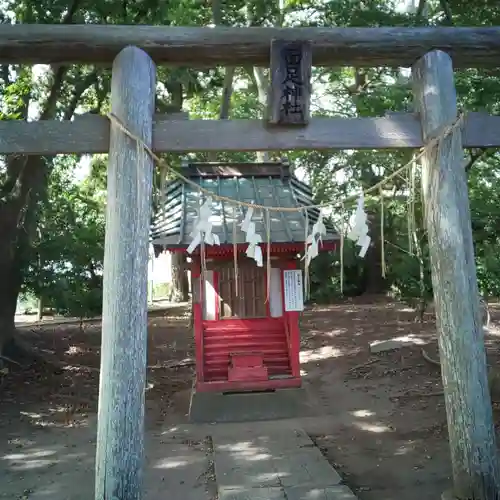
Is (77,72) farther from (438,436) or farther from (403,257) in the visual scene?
(438,436)

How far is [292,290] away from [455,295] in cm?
416

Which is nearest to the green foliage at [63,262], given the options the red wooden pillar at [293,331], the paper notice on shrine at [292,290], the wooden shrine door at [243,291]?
the wooden shrine door at [243,291]

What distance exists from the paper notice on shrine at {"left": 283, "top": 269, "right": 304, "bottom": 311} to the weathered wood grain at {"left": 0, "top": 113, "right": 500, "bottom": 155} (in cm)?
405

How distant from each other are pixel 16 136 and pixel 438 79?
3313 millimetres

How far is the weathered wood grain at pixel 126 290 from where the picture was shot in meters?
3.56

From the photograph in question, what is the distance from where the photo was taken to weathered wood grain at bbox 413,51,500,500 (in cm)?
380

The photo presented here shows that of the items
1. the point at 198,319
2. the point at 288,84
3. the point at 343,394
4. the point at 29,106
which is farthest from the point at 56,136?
the point at 343,394

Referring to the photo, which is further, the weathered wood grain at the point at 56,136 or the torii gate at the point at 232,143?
the weathered wood grain at the point at 56,136

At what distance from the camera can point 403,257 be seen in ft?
33.9

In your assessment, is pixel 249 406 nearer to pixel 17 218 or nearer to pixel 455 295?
pixel 455 295

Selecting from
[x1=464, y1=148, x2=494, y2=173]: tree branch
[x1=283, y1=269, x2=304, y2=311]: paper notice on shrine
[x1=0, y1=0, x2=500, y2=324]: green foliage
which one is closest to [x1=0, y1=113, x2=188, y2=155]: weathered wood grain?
[x1=0, y1=0, x2=500, y2=324]: green foliage

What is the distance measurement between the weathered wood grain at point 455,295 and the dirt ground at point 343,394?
3.82 ft

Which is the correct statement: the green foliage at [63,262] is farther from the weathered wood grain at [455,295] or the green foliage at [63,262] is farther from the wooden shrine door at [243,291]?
the weathered wood grain at [455,295]

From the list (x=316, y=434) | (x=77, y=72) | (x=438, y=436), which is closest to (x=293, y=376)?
(x=316, y=434)
